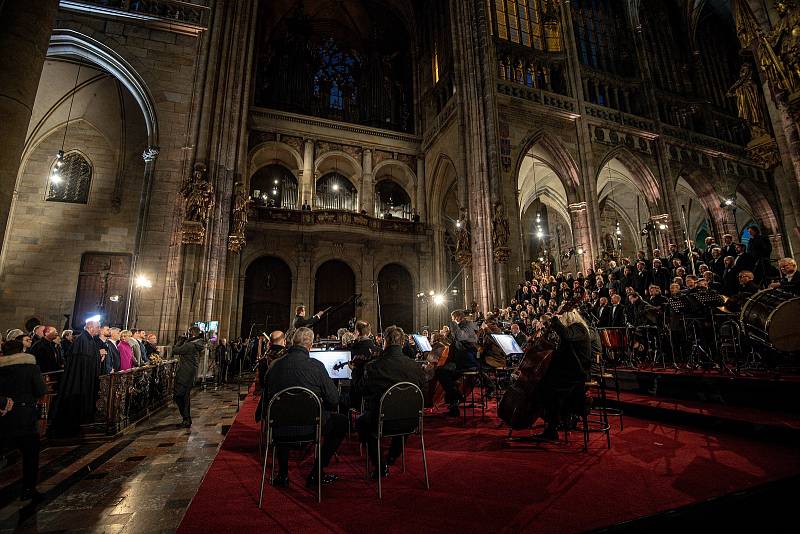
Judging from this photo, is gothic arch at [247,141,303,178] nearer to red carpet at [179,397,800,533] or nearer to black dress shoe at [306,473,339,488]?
red carpet at [179,397,800,533]

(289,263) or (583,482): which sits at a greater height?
(289,263)

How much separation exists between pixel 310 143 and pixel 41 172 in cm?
1026

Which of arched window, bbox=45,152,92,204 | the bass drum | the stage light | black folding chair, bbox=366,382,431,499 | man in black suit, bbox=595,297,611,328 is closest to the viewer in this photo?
black folding chair, bbox=366,382,431,499

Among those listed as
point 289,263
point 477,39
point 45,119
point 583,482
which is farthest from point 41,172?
point 583,482

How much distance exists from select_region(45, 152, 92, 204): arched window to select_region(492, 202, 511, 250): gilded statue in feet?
50.0

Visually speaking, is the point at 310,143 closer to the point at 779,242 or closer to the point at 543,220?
the point at 543,220

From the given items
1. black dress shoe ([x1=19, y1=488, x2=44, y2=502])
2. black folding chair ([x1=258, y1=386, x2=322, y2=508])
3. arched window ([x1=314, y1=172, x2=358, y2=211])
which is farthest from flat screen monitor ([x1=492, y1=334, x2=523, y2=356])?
arched window ([x1=314, y1=172, x2=358, y2=211])

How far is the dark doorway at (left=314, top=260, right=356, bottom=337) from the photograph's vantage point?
17.3m

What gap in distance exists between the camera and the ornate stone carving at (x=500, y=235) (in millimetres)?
13023

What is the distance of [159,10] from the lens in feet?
39.9

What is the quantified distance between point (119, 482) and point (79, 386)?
8.32ft

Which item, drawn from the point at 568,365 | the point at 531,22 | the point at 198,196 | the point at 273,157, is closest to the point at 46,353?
the point at 198,196

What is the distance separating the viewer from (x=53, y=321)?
12.8 metres

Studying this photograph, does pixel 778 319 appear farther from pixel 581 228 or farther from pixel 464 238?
pixel 581 228
